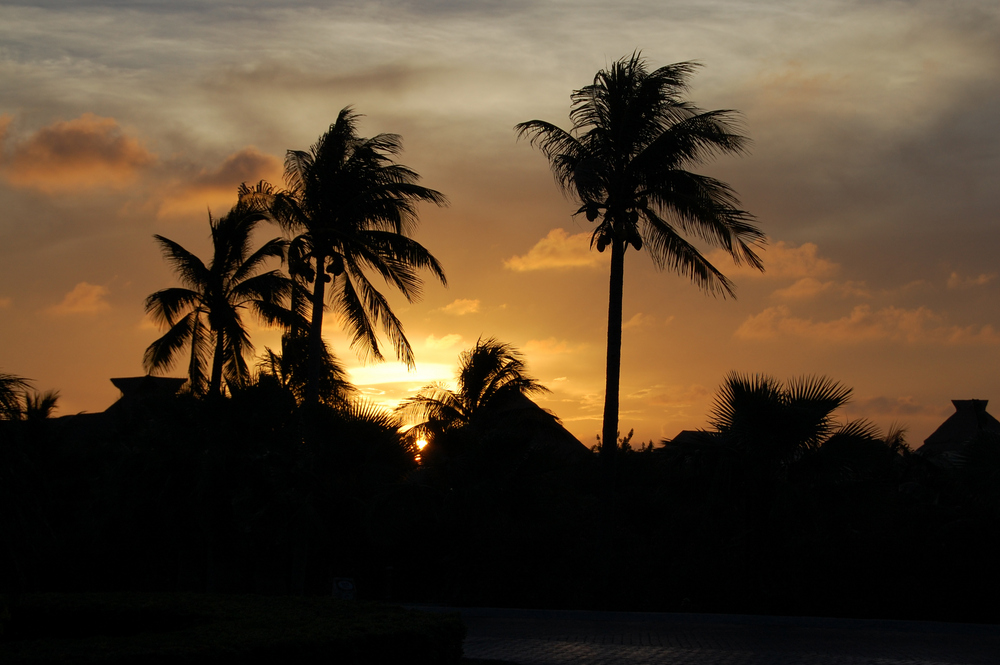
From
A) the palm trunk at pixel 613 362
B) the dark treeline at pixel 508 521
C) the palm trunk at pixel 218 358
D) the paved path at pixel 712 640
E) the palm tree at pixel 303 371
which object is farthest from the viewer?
the palm tree at pixel 303 371

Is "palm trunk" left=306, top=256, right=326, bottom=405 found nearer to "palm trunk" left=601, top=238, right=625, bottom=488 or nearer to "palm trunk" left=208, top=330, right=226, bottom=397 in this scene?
"palm trunk" left=208, top=330, right=226, bottom=397

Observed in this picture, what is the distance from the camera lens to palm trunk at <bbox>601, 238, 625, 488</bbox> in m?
20.6

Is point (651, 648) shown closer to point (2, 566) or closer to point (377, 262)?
point (2, 566)

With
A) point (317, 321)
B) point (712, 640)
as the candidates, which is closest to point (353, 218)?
point (317, 321)

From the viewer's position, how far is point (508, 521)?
69.7 ft

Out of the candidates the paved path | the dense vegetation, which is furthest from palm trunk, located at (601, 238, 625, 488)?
the paved path

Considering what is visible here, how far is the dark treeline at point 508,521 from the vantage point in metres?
17.9

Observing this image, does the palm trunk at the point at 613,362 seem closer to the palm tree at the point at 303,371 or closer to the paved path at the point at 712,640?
the paved path at the point at 712,640

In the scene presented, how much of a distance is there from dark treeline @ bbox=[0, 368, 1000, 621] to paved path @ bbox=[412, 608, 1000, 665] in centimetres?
160

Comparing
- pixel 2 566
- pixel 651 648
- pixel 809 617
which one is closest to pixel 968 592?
pixel 809 617

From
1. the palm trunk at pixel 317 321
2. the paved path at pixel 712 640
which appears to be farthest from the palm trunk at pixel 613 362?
the palm trunk at pixel 317 321

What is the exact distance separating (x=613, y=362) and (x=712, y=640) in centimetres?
788

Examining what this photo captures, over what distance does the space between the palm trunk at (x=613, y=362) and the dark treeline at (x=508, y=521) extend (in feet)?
3.31

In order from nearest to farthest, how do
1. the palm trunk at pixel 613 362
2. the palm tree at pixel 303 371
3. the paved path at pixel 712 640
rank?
the paved path at pixel 712 640 → the palm trunk at pixel 613 362 → the palm tree at pixel 303 371
